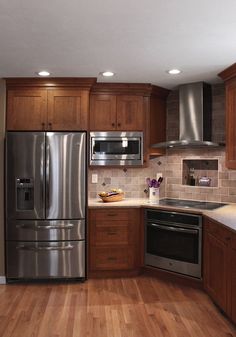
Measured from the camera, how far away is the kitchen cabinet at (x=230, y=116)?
3.33 meters

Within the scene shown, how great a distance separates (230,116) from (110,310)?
7.61 feet

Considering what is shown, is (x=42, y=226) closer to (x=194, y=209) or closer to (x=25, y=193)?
(x=25, y=193)

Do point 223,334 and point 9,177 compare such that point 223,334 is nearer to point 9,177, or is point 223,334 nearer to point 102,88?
point 9,177

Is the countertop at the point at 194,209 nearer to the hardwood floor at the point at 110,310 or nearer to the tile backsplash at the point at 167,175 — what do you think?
the tile backsplash at the point at 167,175

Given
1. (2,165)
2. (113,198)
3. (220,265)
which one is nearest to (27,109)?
(2,165)

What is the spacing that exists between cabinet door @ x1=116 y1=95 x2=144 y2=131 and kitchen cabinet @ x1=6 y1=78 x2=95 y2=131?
1.51 ft

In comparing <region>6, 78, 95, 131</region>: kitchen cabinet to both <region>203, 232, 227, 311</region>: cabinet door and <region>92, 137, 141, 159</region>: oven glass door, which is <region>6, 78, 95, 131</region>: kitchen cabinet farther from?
<region>203, 232, 227, 311</region>: cabinet door

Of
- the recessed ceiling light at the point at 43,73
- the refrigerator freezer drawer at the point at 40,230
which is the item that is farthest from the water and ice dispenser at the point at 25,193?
the recessed ceiling light at the point at 43,73

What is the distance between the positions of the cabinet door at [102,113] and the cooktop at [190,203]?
115 centimetres

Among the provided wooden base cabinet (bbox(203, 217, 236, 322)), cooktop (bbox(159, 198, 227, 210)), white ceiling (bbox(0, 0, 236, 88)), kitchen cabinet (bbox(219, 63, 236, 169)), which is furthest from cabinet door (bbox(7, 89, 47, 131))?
wooden base cabinet (bbox(203, 217, 236, 322))

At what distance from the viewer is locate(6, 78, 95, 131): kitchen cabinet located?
146 inches

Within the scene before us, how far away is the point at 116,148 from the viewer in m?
4.00

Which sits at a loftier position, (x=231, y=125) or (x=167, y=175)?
(x=231, y=125)

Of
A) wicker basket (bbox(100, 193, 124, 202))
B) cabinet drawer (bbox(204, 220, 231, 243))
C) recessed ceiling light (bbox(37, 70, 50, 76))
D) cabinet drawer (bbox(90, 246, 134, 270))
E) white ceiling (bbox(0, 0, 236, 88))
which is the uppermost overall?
recessed ceiling light (bbox(37, 70, 50, 76))
